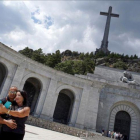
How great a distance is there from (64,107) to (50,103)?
486 cm

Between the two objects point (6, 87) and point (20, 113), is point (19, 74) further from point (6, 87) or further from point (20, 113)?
point (20, 113)

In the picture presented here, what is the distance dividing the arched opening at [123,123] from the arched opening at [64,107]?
7.66 meters

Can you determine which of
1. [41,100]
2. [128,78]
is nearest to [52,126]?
[41,100]

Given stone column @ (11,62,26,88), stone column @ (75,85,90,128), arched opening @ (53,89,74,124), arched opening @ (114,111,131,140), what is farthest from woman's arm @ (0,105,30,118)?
arched opening @ (114,111,131,140)

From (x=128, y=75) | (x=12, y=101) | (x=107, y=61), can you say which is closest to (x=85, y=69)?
(x=107, y=61)

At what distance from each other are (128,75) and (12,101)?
25.9m

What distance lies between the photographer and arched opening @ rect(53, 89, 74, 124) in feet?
79.1

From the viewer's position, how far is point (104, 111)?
23500mm

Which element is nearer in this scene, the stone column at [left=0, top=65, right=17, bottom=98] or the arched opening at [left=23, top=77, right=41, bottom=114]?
the stone column at [left=0, top=65, right=17, bottom=98]

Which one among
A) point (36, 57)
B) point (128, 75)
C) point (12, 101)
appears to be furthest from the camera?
point (36, 57)

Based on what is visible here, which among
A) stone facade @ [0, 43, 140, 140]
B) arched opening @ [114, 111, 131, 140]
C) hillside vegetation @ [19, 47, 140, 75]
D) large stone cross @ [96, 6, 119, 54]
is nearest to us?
stone facade @ [0, 43, 140, 140]

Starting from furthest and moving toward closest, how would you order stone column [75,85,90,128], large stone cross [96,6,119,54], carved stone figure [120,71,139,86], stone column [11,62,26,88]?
large stone cross [96,6,119,54]
carved stone figure [120,71,139,86]
stone column [75,85,90,128]
stone column [11,62,26,88]

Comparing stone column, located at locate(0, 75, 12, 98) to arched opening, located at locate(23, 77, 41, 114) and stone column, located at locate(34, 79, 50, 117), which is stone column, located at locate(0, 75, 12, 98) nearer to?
stone column, located at locate(34, 79, 50, 117)

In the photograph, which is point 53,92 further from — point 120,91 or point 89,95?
point 120,91
